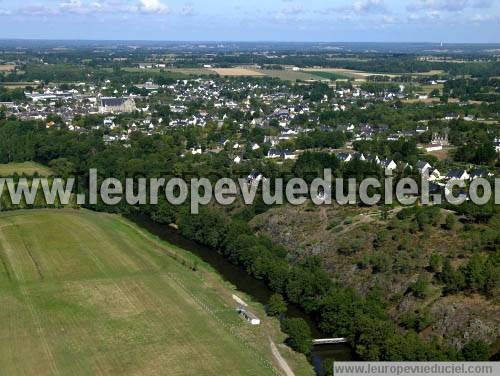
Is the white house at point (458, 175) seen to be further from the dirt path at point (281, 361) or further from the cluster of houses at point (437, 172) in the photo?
the dirt path at point (281, 361)

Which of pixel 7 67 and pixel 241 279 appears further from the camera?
pixel 7 67

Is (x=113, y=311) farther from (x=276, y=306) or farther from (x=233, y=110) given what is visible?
(x=233, y=110)

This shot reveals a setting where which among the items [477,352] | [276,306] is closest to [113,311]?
[276,306]

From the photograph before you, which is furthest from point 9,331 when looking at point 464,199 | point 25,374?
point 464,199

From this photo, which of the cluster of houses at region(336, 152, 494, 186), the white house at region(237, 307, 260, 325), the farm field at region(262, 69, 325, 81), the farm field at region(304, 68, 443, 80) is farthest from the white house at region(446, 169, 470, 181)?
the farm field at region(304, 68, 443, 80)

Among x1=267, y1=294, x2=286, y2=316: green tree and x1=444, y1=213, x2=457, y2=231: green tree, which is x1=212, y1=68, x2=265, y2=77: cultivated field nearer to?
x1=444, y1=213, x2=457, y2=231: green tree

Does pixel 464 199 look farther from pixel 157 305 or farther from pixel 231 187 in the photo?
pixel 157 305
